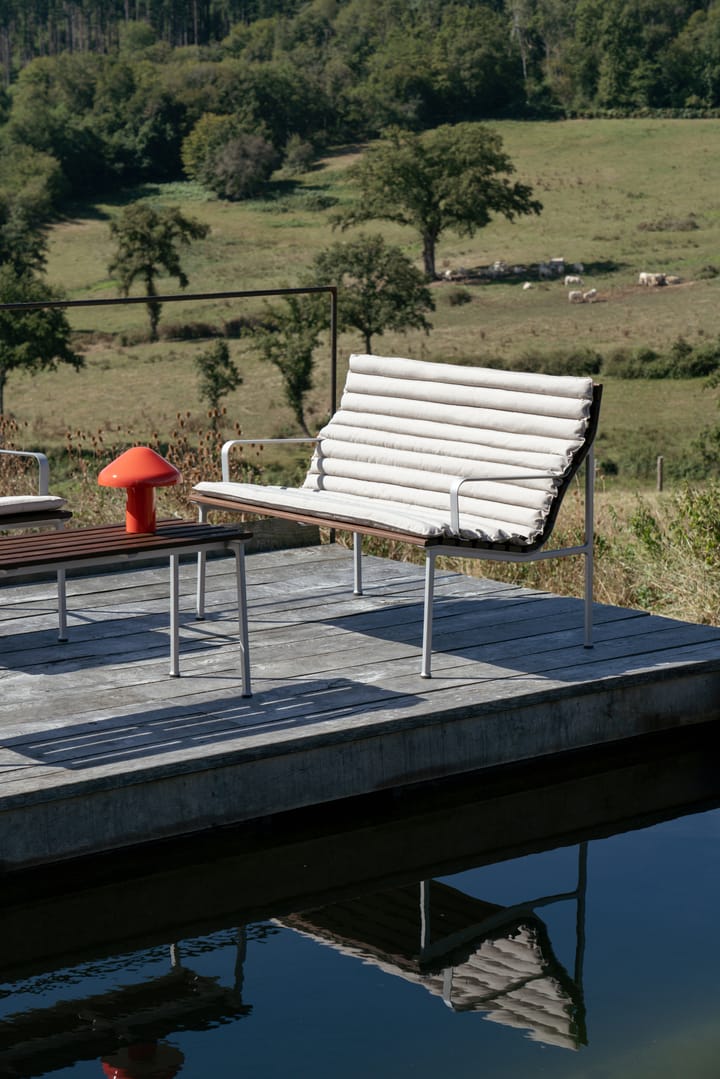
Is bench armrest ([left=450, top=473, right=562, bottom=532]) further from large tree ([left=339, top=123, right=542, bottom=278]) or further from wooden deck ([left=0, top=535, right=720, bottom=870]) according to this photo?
large tree ([left=339, top=123, right=542, bottom=278])

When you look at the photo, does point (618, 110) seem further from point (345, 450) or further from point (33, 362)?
point (345, 450)

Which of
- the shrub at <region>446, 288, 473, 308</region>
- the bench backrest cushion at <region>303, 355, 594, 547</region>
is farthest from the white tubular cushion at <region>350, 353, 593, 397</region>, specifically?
the shrub at <region>446, 288, 473, 308</region>

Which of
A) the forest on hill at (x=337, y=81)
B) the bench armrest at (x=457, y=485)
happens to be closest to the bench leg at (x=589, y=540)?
the bench armrest at (x=457, y=485)

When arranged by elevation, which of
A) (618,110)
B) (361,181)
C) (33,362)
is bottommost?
(33,362)

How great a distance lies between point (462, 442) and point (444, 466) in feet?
0.30

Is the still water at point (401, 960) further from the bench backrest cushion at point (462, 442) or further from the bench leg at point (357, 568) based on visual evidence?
the bench leg at point (357, 568)

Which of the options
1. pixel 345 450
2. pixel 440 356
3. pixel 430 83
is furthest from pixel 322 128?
pixel 345 450

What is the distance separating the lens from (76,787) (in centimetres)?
309

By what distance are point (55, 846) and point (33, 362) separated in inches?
1553

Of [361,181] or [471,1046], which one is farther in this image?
[361,181]

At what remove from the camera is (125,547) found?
3.45 metres

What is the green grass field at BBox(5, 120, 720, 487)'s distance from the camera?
119 ft

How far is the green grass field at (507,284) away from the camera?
119ft

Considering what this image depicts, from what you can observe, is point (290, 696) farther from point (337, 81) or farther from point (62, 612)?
point (337, 81)
